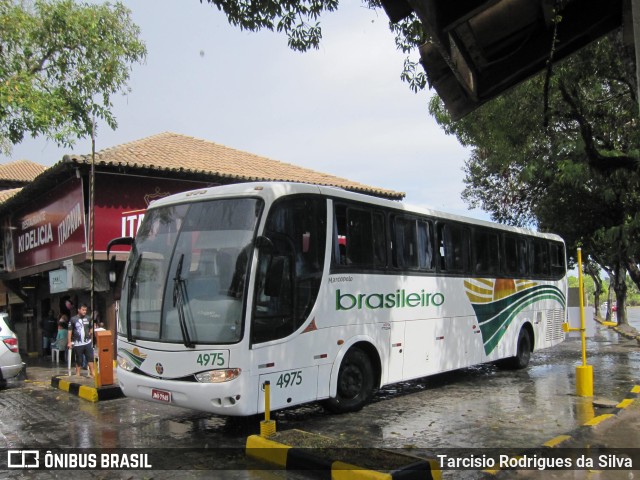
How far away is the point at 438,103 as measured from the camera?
1261cm

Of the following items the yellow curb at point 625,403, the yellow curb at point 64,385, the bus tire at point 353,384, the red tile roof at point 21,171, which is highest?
the red tile roof at point 21,171

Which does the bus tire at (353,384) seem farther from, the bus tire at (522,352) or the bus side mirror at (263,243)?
the bus tire at (522,352)

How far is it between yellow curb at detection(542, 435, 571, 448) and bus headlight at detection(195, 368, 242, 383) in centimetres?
362

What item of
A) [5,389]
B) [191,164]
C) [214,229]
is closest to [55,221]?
[191,164]

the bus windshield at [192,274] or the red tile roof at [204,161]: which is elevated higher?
the red tile roof at [204,161]

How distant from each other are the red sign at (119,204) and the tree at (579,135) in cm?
787

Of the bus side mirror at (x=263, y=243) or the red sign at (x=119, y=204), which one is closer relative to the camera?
the bus side mirror at (x=263, y=243)

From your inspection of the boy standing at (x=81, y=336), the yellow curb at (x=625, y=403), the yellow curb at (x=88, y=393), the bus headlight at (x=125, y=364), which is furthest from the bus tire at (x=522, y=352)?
the boy standing at (x=81, y=336)

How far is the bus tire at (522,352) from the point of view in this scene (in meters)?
12.4

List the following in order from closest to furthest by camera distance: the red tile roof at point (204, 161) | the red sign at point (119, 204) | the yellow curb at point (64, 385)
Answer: the yellow curb at point (64, 385)
the red sign at point (119, 204)
the red tile roof at point (204, 161)

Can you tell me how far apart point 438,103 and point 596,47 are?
11.9 ft

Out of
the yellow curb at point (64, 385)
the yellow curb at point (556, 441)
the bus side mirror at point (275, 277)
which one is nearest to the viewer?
the yellow curb at point (556, 441)

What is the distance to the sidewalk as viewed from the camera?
1011 cm

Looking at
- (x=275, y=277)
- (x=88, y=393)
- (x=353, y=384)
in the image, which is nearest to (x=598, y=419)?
(x=353, y=384)
